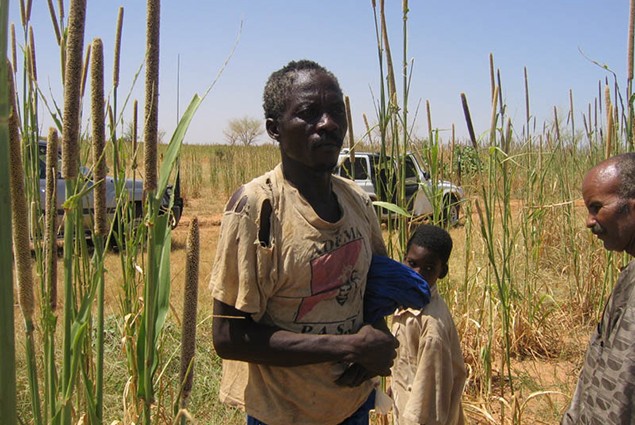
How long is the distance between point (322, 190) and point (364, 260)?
195 millimetres

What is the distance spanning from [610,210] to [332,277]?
732 mm

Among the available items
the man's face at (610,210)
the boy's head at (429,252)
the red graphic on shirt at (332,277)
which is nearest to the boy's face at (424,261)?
the boy's head at (429,252)

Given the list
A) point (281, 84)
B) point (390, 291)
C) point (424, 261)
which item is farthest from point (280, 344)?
point (424, 261)

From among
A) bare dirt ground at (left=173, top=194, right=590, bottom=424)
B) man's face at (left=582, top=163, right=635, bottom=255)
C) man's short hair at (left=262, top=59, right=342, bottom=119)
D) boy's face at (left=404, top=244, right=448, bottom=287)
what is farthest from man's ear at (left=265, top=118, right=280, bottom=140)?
bare dirt ground at (left=173, top=194, right=590, bottom=424)

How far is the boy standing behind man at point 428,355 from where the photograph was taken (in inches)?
75.5

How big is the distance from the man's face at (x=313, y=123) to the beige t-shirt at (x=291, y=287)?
0.28ft

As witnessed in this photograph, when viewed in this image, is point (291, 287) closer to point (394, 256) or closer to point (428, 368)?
point (428, 368)

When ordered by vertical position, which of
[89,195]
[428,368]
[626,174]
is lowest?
[428,368]

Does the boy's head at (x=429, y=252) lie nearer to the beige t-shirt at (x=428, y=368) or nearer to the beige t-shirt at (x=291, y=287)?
the beige t-shirt at (x=428, y=368)

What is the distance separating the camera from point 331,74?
1.32m

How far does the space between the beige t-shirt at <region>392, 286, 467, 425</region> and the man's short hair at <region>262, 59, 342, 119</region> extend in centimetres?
101

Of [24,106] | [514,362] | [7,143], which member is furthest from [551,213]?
[7,143]

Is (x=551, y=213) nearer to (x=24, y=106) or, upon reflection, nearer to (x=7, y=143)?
(x=24, y=106)

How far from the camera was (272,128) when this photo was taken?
1.32 meters
